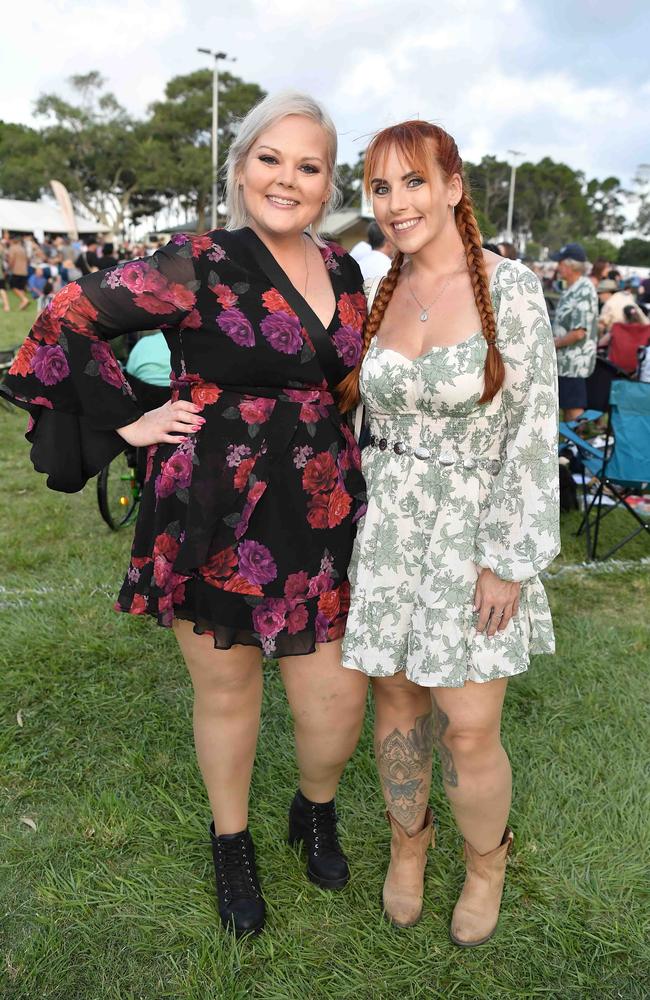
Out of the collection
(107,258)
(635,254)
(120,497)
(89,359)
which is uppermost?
(635,254)

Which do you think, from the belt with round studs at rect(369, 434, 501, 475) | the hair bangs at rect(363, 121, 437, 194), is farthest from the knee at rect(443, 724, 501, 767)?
the hair bangs at rect(363, 121, 437, 194)

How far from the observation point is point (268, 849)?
7.91 ft

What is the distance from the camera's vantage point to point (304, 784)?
227 centimetres

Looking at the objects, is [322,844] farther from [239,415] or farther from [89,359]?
[89,359]

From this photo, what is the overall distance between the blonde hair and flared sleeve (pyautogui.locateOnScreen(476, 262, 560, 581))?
551 millimetres

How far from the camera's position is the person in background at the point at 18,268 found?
17828 millimetres

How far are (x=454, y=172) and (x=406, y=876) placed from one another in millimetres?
1825

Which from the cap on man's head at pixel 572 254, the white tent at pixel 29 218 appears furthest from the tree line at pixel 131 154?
the cap on man's head at pixel 572 254

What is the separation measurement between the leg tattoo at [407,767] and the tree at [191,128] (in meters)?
53.2

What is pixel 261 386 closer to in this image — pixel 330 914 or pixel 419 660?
pixel 419 660

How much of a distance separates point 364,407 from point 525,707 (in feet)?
5.52

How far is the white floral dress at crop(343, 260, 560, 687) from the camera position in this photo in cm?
175

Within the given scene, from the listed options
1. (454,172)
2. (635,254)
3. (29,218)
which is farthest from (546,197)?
(454,172)

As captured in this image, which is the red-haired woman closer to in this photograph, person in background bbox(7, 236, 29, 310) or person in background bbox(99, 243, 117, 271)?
person in background bbox(99, 243, 117, 271)
